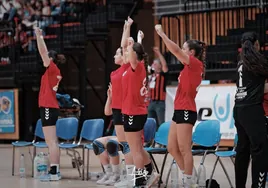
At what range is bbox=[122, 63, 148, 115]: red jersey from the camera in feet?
28.0

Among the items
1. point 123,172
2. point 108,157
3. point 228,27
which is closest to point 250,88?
point 123,172

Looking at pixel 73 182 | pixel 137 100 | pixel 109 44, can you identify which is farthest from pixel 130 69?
pixel 109 44

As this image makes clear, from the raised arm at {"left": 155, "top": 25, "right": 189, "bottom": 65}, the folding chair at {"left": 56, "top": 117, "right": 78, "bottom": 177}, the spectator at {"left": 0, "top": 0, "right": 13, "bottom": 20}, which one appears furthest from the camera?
the spectator at {"left": 0, "top": 0, "right": 13, "bottom": 20}

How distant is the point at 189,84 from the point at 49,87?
2816 millimetres

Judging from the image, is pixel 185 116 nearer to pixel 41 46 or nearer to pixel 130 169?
pixel 130 169

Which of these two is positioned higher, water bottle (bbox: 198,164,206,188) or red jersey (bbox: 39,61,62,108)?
red jersey (bbox: 39,61,62,108)

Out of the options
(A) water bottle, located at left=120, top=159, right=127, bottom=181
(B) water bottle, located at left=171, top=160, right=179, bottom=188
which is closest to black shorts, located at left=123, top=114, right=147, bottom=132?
(B) water bottle, located at left=171, top=160, right=179, bottom=188

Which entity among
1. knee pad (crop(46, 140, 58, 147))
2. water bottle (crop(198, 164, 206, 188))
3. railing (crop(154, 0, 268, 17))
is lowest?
water bottle (crop(198, 164, 206, 188))

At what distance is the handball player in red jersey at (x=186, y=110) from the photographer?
812 centimetres

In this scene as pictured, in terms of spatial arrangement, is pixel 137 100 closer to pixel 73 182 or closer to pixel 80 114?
pixel 73 182

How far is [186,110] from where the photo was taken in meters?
8.17

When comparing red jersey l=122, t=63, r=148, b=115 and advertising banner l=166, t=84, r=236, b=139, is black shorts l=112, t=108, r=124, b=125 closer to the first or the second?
red jersey l=122, t=63, r=148, b=115

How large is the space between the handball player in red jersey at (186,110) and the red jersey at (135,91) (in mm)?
502

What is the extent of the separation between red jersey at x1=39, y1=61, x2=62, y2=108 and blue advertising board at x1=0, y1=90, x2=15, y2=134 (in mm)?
7174
